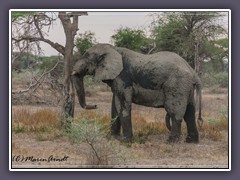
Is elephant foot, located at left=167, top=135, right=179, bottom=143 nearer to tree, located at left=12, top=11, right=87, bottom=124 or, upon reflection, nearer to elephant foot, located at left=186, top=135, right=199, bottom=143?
elephant foot, located at left=186, top=135, right=199, bottom=143

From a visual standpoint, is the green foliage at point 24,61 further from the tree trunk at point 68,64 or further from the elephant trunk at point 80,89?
the elephant trunk at point 80,89

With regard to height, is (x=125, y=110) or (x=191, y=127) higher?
(x=125, y=110)

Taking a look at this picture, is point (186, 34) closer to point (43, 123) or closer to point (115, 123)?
point (115, 123)

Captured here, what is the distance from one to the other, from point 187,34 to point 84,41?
1435 millimetres

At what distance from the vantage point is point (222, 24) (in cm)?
1094

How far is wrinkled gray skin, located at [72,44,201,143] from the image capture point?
11.3 meters

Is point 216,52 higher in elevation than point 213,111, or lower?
higher

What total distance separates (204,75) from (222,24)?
0.85 metres

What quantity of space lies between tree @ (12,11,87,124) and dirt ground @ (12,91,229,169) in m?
0.54

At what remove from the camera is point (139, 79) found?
11.4m

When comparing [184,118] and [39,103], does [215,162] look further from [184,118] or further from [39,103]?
[39,103]

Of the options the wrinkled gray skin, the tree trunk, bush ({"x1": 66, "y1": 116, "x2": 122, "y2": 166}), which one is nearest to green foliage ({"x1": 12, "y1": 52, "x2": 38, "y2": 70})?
the tree trunk

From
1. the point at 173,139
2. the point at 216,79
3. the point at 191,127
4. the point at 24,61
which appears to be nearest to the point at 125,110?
the point at 173,139

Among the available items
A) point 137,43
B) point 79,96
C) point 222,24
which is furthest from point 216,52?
point 79,96
